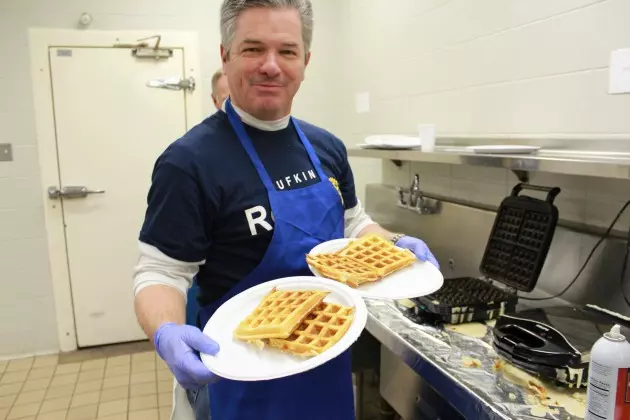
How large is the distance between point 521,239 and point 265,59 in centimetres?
103

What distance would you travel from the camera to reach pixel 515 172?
72.2 inches

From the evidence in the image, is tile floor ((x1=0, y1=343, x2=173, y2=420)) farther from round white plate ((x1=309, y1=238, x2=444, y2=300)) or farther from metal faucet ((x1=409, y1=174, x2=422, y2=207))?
round white plate ((x1=309, y1=238, x2=444, y2=300))

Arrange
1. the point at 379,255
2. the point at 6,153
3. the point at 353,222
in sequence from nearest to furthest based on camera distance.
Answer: the point at 379,255
the point at 353,222
the point at 6,153

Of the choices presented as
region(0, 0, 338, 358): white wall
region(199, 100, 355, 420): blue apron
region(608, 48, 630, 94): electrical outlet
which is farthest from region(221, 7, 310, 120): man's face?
region(0, 0, 338, 358): white wall

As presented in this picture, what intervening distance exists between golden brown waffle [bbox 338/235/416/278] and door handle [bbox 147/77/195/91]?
2433 millimetres

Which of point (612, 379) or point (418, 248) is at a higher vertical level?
point (418, 248)

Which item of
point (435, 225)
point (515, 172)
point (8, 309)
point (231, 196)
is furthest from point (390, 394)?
point (8, 309)

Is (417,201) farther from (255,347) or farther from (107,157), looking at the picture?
(107,157)

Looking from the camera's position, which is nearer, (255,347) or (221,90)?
(255,347)

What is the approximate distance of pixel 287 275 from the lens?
124 cm

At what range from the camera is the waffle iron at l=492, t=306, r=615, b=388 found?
1.12 metres

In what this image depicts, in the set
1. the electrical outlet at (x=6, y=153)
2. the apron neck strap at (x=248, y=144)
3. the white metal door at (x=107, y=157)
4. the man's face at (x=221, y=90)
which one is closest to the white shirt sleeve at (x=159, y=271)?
the apron neck strap at (x=248, y=144)

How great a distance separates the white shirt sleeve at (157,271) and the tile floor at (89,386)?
73.8 inches

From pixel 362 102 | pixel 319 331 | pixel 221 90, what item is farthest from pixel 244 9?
pixel 362 102
